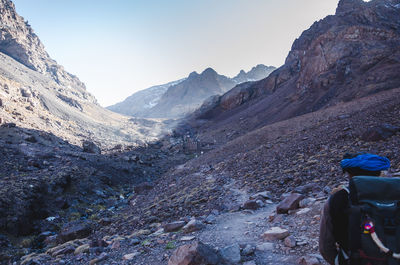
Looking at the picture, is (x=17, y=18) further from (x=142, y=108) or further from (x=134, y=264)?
(x=134, y=264)

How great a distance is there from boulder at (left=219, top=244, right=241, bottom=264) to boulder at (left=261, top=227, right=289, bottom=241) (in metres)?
0.72

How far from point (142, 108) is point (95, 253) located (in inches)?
7326

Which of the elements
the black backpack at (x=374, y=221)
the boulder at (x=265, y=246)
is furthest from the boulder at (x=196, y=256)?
the black backpack at (x=374, y=221)

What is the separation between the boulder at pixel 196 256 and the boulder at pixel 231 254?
158 millimetres

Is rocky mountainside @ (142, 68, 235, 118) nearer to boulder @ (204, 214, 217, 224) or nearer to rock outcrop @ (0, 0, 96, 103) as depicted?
rock outcrop @ (0, 0, 96, 103)

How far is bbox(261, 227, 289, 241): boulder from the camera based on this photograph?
15.2 ft

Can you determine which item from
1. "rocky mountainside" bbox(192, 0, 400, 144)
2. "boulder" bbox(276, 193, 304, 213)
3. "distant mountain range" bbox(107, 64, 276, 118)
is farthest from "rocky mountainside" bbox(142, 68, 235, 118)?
"boulder" bbox(276, 193, 304, 213)

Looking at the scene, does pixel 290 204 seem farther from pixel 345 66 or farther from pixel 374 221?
pixel 345 66

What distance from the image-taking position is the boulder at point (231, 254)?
4111mm

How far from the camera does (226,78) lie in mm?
185000

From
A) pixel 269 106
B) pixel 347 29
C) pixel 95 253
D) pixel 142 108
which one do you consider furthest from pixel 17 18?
pixel 95 253

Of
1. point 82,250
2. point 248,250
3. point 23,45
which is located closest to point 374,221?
point 248,250

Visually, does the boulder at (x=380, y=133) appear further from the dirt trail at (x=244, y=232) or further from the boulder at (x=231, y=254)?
the boulder at (x=231, y=254)

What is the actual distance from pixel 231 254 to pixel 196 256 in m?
0.74
